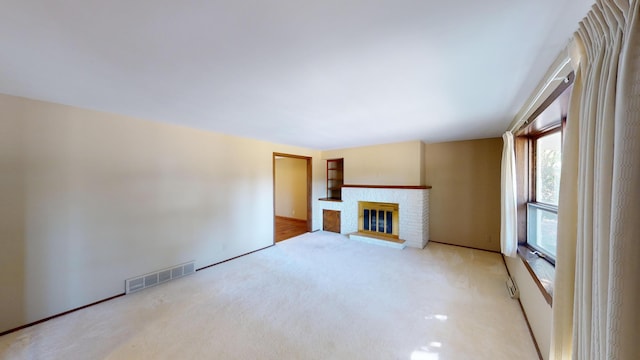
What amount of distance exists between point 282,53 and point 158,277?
314cm

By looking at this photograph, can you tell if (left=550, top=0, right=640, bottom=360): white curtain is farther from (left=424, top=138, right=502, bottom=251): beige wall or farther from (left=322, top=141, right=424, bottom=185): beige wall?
(left=424, top=138, right=502, bottom=251): beige wall

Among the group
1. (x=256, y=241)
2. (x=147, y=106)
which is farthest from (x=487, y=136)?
(x=147, y=106)

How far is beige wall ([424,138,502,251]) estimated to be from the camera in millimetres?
3941

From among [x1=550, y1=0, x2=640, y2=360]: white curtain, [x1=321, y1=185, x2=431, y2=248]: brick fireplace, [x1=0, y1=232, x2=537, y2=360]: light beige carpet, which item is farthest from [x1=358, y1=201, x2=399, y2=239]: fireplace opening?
[x1=550, y1=0, x2=640, y2=360]: white curtain

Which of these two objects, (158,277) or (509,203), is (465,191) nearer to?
(509,203)

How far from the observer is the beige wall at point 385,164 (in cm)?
430

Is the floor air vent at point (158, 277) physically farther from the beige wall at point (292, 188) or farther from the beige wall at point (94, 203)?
the beige wall at point (292, 188)

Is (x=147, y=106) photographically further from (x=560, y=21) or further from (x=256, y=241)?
(x=560, y=21)

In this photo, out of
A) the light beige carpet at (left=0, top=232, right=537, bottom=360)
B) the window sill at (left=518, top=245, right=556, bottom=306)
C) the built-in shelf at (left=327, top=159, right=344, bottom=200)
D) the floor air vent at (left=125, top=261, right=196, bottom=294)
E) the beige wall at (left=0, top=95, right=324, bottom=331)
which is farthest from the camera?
the built-in shelf at (left=327, top=159, right=344, bottom=200)

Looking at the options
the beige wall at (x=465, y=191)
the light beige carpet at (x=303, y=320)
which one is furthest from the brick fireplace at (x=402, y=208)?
the light beige carpet at (x=303, y=320)

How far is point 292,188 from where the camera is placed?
698cm

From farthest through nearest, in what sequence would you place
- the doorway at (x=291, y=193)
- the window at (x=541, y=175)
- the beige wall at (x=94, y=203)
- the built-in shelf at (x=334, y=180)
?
the doorway at (x=291, y=193) < the built-in shelf at (x=334, y=180) < the beige wall at (x=94, y=203) < the window at (x=541, y=175)

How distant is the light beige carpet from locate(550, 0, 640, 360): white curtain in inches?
45.0

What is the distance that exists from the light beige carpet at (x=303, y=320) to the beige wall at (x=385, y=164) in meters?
1.88
